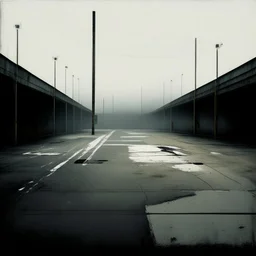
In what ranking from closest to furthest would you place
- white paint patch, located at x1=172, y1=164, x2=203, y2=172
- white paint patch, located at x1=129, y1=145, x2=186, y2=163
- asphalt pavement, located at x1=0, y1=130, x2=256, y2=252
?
asphalt pavement, located at x1=0, y1=130, x2=256, y2=252 → white paint patch, located at x1=172, y1=164, x2=203, y2=172 → white paint patch, located at x1=129, y1=145, x2=186, y2=163

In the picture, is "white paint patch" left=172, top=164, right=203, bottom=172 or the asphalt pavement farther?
"white paint patch" left=172, top=164, right=203, bottom=172

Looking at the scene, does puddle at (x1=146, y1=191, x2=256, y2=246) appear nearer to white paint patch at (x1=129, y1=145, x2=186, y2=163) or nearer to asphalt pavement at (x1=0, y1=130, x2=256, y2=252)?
asphalt pavement at (x1=0, y1=130, x2=256, y2=252)


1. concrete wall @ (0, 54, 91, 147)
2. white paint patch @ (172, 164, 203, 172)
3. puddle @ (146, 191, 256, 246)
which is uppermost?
concrete wall @ (0, 54, 91, 147)

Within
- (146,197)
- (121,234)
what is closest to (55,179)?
(146,197)

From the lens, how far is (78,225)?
4.69 meters

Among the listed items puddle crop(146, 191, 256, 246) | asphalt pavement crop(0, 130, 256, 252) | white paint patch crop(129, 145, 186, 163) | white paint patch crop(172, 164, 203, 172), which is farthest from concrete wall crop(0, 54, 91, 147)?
puddle crop(146, 191, 256, 246)

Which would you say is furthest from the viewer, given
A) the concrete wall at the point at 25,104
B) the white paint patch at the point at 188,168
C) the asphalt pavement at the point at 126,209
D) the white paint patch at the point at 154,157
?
the concrete wall at the point at 25,104

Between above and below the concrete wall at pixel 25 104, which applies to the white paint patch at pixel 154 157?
below

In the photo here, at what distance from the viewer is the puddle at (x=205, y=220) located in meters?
4.19

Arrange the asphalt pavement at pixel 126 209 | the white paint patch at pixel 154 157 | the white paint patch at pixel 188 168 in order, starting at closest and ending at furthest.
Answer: the asphalt pavement at pixel 126 209 → the white paint patch at pixel 188 168 → the white paint patch at pixel 154 157

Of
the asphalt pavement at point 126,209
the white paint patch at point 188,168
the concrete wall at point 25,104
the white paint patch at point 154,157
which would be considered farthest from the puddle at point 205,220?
the concrete wall at point 25,104

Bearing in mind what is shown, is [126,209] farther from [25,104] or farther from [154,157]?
[25,104]

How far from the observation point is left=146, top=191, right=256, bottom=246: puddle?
13.8 feet

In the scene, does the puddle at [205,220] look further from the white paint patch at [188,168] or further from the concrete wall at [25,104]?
the concrete wall at [25,104]
